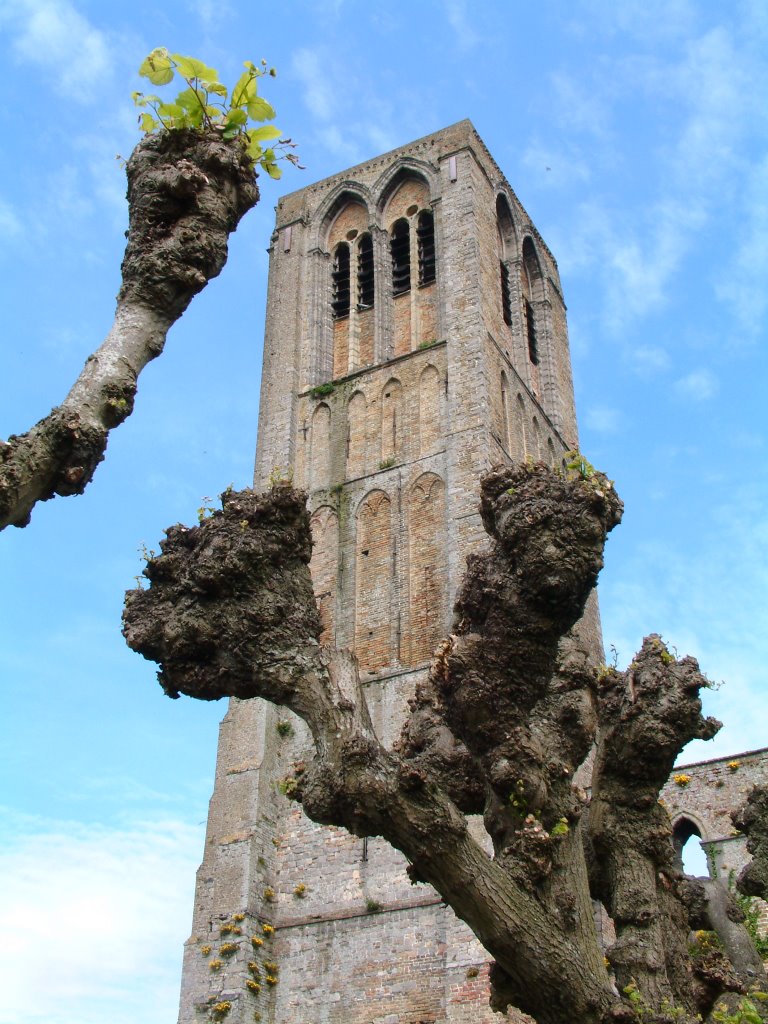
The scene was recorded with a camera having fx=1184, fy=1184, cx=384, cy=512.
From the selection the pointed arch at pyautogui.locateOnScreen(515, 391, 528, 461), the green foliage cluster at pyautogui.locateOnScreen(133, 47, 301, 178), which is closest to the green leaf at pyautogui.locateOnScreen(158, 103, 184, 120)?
the green foliage cluster at pyautogui.locateOnScreen(133, 47, 301, 178)

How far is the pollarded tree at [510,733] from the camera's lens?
777 cm

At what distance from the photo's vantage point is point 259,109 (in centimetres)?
762

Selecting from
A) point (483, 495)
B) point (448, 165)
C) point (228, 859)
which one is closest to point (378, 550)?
point (228, 859)

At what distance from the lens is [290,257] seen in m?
28.4

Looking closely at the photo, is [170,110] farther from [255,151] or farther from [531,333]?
[531,333]

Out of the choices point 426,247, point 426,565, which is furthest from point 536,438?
point 426,565

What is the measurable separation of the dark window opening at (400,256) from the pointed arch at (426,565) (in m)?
6.42

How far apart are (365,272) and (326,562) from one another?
28.7 ft

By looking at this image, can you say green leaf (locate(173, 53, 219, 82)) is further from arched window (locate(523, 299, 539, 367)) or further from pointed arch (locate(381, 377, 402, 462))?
arched window (locate(523, 299, 539, 367))

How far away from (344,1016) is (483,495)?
35.4 feet

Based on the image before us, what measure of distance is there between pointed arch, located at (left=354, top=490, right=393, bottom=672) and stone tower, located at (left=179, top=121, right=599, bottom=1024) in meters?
0.04

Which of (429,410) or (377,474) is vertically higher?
(429,410)

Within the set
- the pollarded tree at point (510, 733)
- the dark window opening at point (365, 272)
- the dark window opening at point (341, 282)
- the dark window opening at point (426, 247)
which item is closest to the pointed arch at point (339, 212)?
the dark window opening at point (341, 282)

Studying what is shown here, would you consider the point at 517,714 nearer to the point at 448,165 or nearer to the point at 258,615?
the point at 258,615
